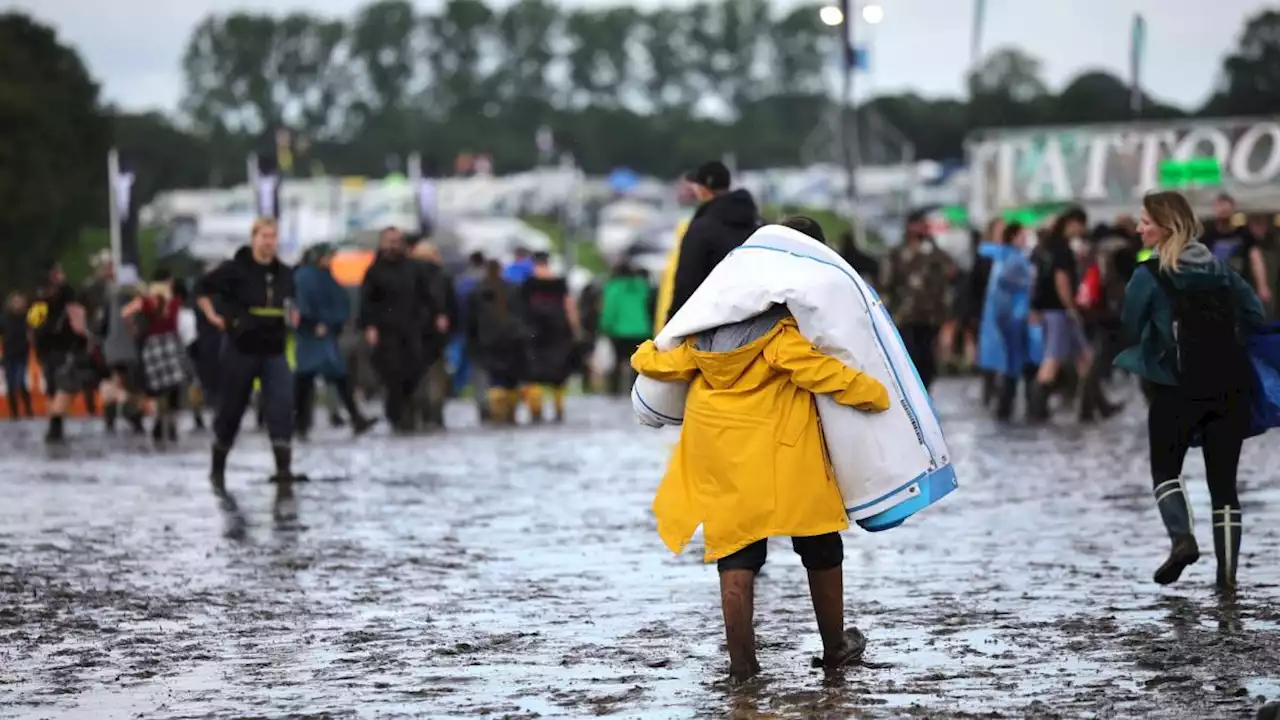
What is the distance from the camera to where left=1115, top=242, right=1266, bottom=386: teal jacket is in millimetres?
9609

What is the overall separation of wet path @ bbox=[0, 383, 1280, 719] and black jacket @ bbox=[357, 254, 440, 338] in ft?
20.7

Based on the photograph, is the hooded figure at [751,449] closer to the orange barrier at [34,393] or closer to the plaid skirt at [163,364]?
the plaid skirt at [163,364]

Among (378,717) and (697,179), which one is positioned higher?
(697,179)

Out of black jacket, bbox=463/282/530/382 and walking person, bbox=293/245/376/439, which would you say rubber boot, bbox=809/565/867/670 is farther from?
black jacket, bbox=463/282/530/382

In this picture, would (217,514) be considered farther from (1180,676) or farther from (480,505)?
(1180,676)

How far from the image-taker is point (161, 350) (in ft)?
74.2

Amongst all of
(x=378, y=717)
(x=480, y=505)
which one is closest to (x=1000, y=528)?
(x=480, y=505)

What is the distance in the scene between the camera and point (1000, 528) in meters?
12.6

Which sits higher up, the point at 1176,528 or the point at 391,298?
the point at 391,298

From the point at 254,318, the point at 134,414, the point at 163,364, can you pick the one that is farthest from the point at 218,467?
the point at 134,414

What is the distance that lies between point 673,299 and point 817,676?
4.44 metres

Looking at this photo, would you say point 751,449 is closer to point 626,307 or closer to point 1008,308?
point 1008,308

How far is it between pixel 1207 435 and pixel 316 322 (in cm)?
1323

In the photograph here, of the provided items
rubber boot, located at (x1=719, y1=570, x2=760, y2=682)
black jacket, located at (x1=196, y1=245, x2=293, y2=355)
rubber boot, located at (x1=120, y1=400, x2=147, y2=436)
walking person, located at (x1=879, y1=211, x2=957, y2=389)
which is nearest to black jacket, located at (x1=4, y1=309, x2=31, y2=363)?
rubber boot, located at (x1=120, y1=400, x2=147, y2=436)
